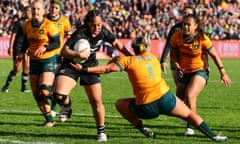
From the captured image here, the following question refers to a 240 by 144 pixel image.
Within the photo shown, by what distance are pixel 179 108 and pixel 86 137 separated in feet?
5.53

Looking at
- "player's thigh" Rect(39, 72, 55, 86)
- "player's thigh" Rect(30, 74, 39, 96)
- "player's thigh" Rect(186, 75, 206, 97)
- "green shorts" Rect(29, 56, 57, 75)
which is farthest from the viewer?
"green shorts" Rect(29, 56, 57, 75)

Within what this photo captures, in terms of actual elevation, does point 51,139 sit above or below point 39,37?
below

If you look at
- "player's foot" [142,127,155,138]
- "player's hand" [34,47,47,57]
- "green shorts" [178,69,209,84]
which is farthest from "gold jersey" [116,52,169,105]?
"player's hand" [34,47,47,57]

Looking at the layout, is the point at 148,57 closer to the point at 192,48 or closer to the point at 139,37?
the point at 139,37

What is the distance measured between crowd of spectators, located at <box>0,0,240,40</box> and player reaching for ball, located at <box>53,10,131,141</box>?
26.5m

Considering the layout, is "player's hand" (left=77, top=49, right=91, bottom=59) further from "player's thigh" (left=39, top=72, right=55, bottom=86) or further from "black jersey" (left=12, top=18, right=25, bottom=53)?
"black jersey" (left=12, top=18, right=25, bottom=53)

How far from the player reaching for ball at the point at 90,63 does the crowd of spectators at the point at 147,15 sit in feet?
86.9

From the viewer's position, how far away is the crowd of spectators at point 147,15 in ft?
126

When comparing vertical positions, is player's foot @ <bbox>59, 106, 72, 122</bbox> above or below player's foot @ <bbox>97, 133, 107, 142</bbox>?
below

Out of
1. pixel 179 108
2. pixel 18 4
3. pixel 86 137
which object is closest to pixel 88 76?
pixel 86 137

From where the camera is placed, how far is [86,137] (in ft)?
33.9

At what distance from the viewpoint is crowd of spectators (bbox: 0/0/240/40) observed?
38469mm

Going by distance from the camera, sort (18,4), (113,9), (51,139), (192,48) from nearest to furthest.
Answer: (51,139) < (192,48) < (18,4) < (113,9)

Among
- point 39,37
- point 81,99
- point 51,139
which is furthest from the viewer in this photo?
point 81,99
